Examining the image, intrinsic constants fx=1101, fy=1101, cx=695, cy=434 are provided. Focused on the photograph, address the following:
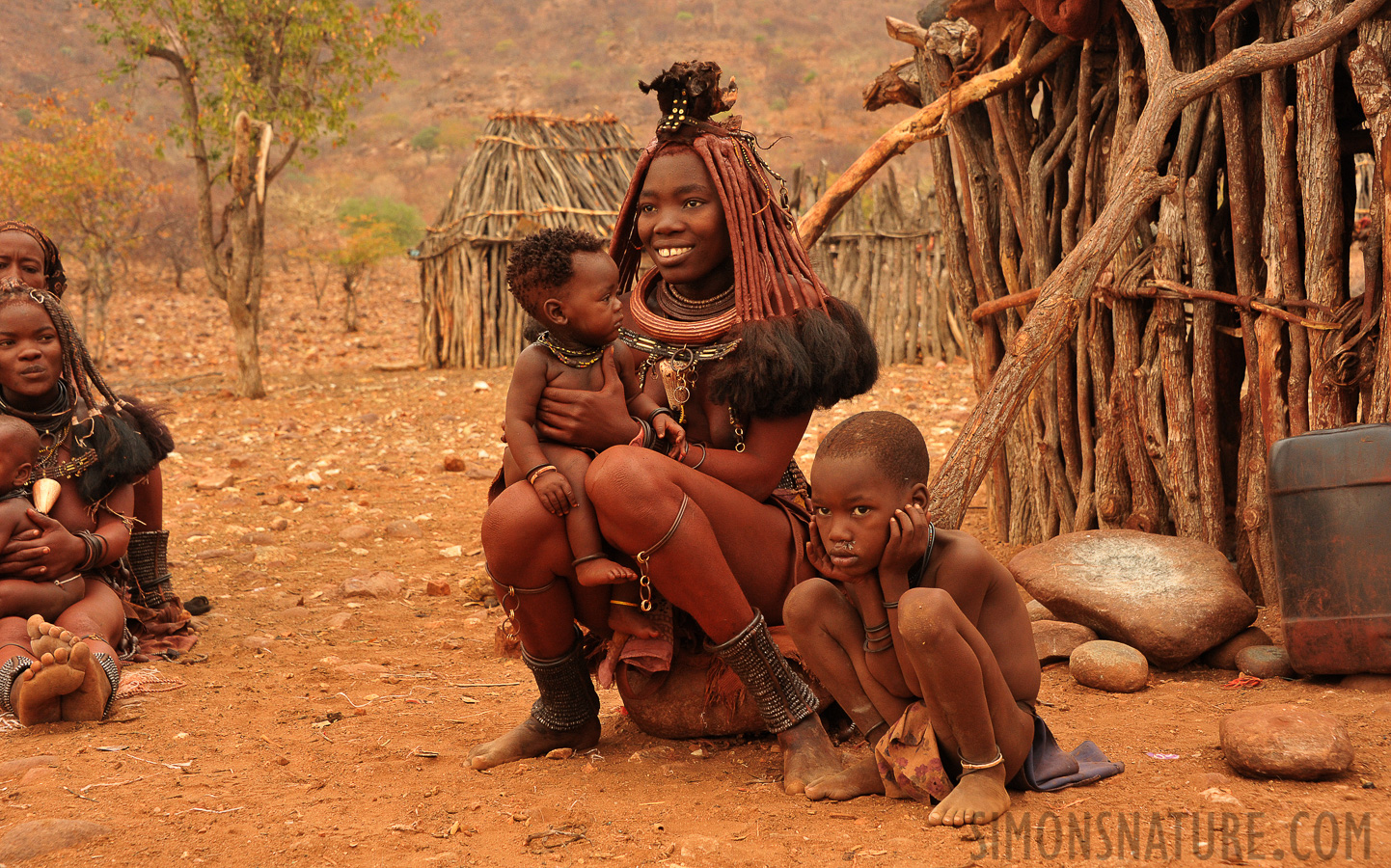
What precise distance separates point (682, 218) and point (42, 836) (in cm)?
210

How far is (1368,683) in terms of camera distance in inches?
124

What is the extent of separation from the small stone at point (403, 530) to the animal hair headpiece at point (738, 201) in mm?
3594

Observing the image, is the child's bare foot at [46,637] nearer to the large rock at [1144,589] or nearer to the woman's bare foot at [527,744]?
the woman's bare foot at [527,744]

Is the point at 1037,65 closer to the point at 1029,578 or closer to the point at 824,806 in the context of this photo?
the point at 1029,578

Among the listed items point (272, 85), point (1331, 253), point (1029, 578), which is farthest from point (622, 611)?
point (272, 85)

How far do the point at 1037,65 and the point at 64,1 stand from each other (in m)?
42.2

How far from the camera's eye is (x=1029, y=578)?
157 inches

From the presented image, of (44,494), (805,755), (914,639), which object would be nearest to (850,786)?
(805,755)

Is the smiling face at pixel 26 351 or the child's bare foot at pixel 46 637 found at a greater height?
the smiling face at pixel 26 351

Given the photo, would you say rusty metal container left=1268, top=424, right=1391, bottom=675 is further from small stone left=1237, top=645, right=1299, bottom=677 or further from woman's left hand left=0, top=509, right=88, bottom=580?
woman's left hand left=0, top=509, right=88, bottom=580

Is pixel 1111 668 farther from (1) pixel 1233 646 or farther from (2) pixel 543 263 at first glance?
(2) pixel 543 263

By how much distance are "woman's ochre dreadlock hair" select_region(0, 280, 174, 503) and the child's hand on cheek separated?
3.15 meters

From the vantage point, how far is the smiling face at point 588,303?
282 centimetres

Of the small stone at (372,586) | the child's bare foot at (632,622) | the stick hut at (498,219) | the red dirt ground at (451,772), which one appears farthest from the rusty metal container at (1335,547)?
the stick hut at (498,219)
